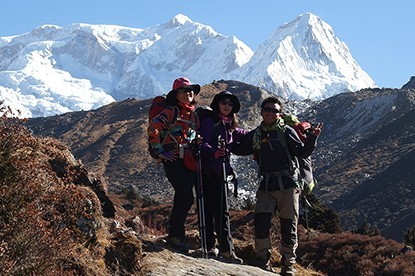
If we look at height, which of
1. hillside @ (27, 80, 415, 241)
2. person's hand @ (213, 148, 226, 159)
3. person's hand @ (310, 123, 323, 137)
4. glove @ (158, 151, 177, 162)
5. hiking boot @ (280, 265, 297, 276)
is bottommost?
hiking boot @ (280, 265, 297, 276)

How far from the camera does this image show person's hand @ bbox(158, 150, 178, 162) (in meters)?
6.41

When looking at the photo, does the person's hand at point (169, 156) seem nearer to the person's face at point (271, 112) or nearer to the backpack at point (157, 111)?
the backpack at point (157, 111)

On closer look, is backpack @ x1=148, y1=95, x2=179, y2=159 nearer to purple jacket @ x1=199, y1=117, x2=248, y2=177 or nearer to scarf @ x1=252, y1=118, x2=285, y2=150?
purple jacket @ x1=199, y1=117, x2=248, y2=177

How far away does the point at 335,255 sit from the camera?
1509cm

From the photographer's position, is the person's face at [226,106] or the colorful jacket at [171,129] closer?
the colorful jacket at [171,129]

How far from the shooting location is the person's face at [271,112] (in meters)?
6.79

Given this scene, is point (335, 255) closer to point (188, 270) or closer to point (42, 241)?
point (188, 270)

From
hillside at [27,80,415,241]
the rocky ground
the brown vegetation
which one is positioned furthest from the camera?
hillside at [27,80,415,241]

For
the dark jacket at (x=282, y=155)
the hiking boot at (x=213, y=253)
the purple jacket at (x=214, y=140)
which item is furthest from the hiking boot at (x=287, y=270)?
the purple jacket at (x=214, y=140)

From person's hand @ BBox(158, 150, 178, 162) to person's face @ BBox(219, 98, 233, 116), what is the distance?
2.96 feet

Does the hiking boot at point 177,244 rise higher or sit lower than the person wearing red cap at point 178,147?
lower

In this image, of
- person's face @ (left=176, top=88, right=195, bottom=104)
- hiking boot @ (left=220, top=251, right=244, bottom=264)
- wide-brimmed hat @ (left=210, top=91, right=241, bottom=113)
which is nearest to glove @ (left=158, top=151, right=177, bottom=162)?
person's face @ (left=176, top=88, right=195, bottom=104)

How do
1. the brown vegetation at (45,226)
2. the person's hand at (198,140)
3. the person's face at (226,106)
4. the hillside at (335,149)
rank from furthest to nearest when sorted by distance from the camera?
the hillside at (335,149), the person's face at (226,106), the person's hand at (198,140), the brown vegetation at (45,226)

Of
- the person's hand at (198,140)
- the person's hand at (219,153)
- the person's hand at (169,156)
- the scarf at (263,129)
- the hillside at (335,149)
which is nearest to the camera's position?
the person's hand at (169,156)
